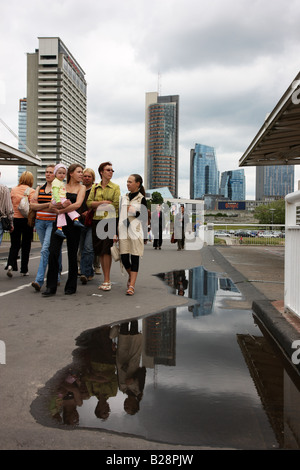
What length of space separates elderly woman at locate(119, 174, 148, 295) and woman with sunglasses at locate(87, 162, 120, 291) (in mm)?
155

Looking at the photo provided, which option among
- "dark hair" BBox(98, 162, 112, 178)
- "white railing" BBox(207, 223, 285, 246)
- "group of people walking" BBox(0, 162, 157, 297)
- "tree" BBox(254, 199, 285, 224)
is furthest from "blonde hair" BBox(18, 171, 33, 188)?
"tree" BBox(254, 199, 285, 224)

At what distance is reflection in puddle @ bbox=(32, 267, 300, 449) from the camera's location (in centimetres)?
224

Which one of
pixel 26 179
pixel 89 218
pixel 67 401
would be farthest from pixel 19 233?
pixel 67 401

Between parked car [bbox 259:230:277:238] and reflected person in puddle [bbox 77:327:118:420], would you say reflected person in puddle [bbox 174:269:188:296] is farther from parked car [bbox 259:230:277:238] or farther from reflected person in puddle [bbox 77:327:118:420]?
parked car [bbox 259:230:277:238]

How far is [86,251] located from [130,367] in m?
4.65

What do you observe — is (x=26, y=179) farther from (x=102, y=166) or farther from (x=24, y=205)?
(x=102, y=166)

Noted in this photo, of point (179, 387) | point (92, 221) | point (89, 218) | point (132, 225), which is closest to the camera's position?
point (179, 387)

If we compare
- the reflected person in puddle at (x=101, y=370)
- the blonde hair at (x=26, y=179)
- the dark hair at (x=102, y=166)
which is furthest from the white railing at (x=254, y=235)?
the reflected person in puddle at (x=101, y=370)

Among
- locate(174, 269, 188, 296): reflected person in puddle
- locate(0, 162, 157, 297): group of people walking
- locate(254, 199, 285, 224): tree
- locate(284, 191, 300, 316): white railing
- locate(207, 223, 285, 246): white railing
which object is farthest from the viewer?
locate(254, 199, 285, 224): tree

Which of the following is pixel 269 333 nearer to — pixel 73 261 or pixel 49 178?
pixel 73 261

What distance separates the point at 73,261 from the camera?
21.6 ft

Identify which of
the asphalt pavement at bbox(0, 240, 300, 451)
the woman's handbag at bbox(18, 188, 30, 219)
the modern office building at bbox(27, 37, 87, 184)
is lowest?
the asphalt pavement at bbox(0, 240, 300, 451)

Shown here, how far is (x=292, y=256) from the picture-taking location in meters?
4.39

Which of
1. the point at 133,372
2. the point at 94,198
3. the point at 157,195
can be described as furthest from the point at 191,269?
the point at 157,195
